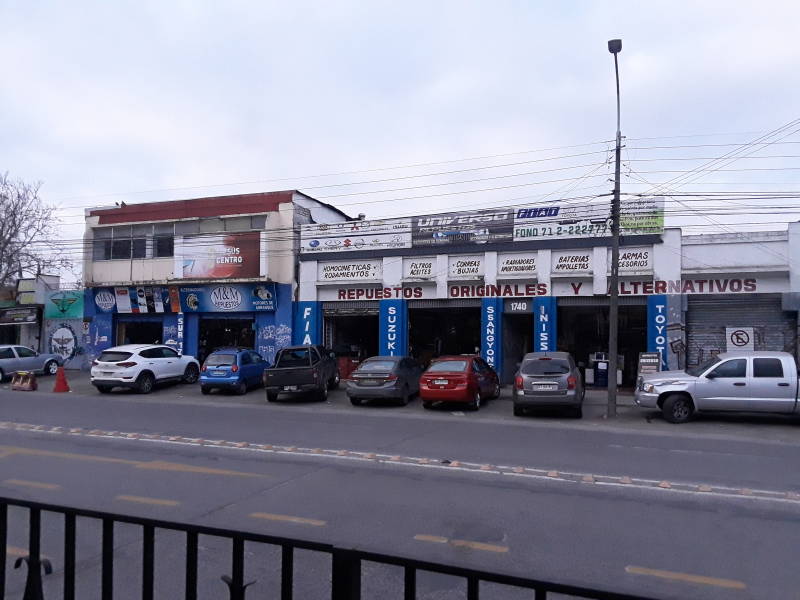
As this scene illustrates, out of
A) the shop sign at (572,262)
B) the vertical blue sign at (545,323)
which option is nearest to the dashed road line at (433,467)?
the vertical blue sign at (545,323)

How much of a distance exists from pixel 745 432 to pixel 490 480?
320 inches

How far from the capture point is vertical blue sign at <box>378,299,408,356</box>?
24703mm

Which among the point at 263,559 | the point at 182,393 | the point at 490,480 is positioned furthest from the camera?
the point at 182,393

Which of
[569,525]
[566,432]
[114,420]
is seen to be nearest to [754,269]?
[566,432]

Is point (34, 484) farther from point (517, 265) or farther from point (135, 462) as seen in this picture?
point (517, 265)

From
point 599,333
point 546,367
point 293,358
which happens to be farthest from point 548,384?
point 599,333

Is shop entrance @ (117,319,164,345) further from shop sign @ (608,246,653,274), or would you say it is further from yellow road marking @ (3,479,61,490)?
yellow road marking @ (3,479,61,490)

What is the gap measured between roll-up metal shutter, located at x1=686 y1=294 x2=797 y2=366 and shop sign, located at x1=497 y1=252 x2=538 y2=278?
5.15 meters

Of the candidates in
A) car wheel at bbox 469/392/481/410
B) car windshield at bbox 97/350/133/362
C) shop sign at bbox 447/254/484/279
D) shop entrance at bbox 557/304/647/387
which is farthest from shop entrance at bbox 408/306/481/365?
car windshield at bbox 97/350/133/362

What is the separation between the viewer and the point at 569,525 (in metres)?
7.04

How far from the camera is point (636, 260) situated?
21.8m

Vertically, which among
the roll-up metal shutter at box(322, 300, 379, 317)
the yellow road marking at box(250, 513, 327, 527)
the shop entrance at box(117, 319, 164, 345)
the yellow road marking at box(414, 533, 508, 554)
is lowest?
the yellow road marking at box(250, 513, 327, 527)

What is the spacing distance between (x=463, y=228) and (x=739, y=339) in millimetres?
9667

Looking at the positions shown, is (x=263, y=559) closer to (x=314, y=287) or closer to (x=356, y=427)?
(x=356, y=427)
